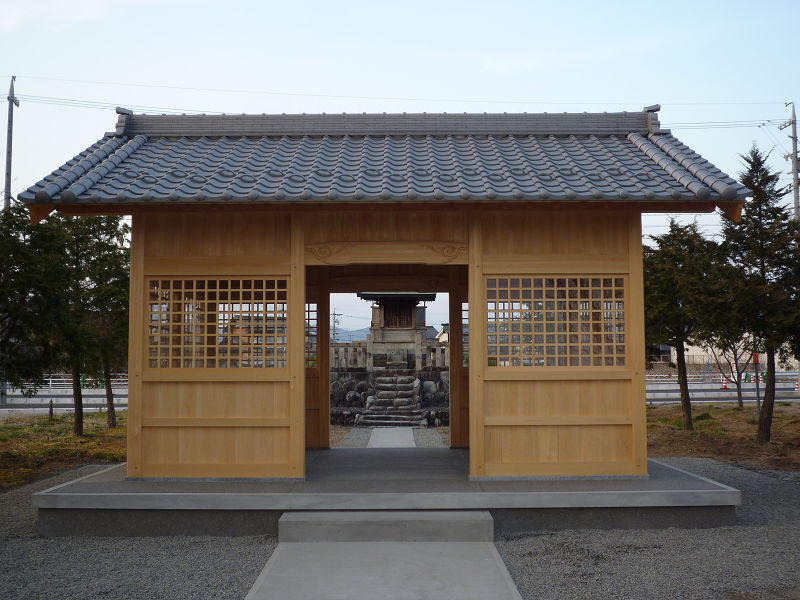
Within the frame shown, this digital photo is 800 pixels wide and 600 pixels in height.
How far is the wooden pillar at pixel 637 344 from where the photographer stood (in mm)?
6727

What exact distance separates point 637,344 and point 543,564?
246 cm

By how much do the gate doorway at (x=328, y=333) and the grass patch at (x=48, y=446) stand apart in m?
3.86

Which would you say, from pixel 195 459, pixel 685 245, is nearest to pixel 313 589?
pixel 195 459

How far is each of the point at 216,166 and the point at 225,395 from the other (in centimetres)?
233

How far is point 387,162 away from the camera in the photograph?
729 cm

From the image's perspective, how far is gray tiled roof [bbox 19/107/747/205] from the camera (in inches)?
247

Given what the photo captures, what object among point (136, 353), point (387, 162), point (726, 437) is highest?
point (387, 162)

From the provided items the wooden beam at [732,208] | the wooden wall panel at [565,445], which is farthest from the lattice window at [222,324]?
the wooden beam at [732,208]

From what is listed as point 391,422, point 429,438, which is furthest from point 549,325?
point 391,422

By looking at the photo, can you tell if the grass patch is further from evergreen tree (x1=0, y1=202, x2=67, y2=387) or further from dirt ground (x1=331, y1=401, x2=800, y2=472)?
dirt ground (x1=331, y1=401, x2=800, y2=472)

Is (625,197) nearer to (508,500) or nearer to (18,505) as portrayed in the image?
(508,500)

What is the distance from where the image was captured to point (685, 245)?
46.5 feet

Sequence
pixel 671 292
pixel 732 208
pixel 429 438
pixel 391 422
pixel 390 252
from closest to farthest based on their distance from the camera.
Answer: pixel 732 208 < pixel 390 252 < pixel 671 292 < pixel 429 438 < pixel 391 422

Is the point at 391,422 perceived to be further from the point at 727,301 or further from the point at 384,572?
the point at 384,572
